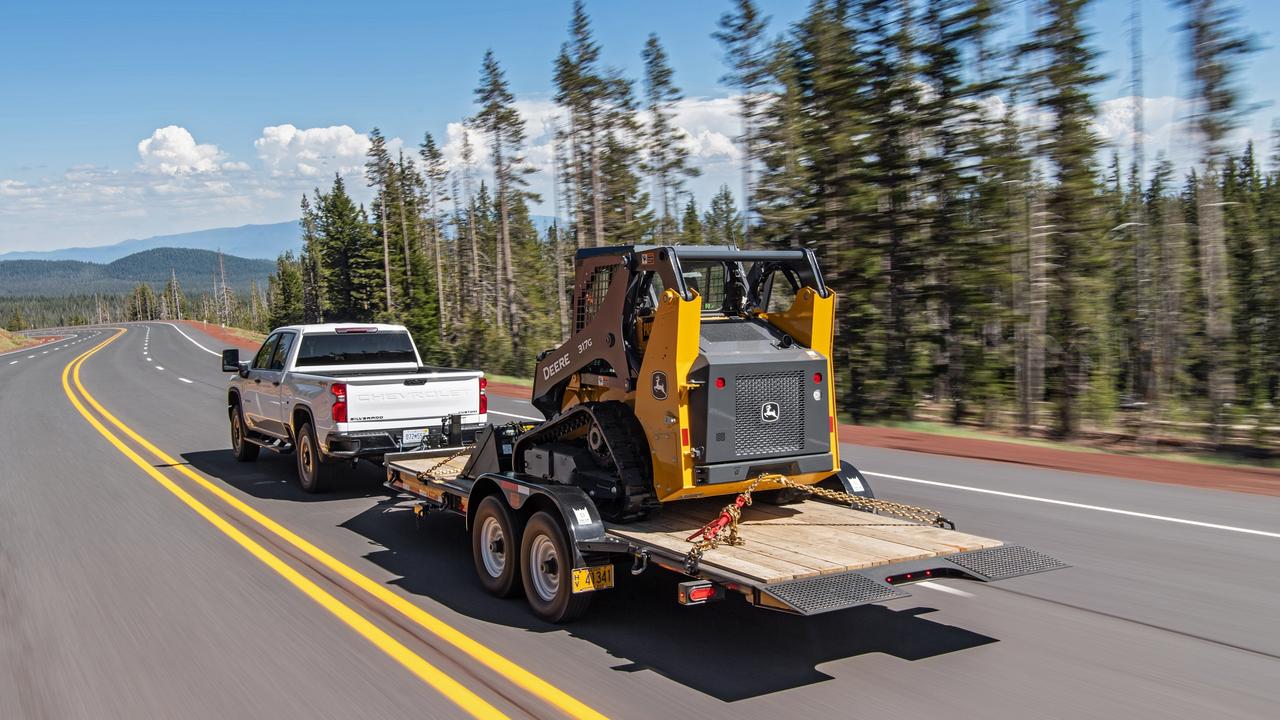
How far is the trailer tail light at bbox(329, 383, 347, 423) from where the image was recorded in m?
10.0

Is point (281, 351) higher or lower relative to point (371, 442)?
higher

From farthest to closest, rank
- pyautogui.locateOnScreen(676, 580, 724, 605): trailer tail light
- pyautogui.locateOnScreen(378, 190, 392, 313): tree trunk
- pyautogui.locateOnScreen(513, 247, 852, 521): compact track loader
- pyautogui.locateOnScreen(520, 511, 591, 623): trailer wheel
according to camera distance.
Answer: pyautogui.locateOnScreen(378, 190, 392, 313): tree trunk
pyautogui.locateOnScreen(513, 247, 852, 521): compact track loader
pyautogui.locateOnScreen(520, 511, 591, 623): trailer wheel
pyautogui.locateOnScreen(676, 580, 724, 605): trailer tail light

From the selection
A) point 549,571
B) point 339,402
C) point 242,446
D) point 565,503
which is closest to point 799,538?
point 565,503

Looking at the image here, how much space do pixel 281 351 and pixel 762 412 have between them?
844 cm

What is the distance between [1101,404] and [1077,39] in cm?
811

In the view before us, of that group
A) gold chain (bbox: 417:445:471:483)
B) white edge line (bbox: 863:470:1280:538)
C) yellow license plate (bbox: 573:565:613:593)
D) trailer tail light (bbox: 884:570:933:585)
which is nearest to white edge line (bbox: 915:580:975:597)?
trailer tail light (bbox: 884:570:933:585)

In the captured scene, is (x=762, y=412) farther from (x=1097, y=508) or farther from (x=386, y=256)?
(x=386, y=256)

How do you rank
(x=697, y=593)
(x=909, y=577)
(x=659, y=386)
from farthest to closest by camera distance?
(x=659, y=386), (x=909, y=577), (x=697, y=593)

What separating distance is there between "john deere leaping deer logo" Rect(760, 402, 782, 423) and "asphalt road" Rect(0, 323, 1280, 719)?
4.32ft

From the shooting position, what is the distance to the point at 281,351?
40.3 feet

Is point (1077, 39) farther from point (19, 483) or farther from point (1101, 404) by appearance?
point (19, 483)

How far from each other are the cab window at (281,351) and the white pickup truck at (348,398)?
0.07 ft

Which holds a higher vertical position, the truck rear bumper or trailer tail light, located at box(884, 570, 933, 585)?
the truck rear bumper

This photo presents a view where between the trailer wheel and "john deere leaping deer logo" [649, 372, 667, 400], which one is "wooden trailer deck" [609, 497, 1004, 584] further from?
"john deere leaping deer logo" [649, 372, 667, 400]
